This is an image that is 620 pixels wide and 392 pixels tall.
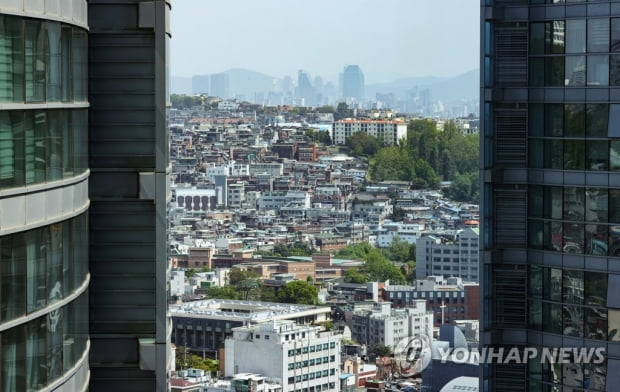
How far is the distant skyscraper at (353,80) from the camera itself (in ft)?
375

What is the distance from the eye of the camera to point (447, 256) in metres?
60.4

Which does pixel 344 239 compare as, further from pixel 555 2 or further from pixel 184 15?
pixel 555 2

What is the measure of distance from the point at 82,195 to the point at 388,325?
47.0 meters

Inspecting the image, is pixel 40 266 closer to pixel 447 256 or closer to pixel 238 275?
pixel 238 275

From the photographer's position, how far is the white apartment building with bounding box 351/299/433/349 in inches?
1953

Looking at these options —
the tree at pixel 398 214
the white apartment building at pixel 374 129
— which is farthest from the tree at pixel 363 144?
the tree at pixel 398 214

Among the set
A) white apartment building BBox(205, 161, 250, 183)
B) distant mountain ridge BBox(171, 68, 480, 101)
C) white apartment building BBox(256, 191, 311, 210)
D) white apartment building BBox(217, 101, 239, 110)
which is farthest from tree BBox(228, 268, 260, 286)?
distant mountain ridge BBox(171, 68, 480, 101)

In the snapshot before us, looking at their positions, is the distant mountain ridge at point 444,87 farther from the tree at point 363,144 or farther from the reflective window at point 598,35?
the reflective window at point 598,35

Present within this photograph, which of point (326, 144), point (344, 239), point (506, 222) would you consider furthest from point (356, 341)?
point (506, 222)

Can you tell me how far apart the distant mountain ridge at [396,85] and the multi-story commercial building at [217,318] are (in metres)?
59.1

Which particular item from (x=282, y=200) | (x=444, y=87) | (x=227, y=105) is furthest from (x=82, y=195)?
(x=444, y=87)

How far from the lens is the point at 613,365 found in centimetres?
491

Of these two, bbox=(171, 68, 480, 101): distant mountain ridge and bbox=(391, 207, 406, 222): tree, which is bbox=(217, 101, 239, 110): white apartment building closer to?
bbox=(171, 68, 480, 101): distant mountain ridge

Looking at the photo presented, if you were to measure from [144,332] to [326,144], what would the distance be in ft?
264
